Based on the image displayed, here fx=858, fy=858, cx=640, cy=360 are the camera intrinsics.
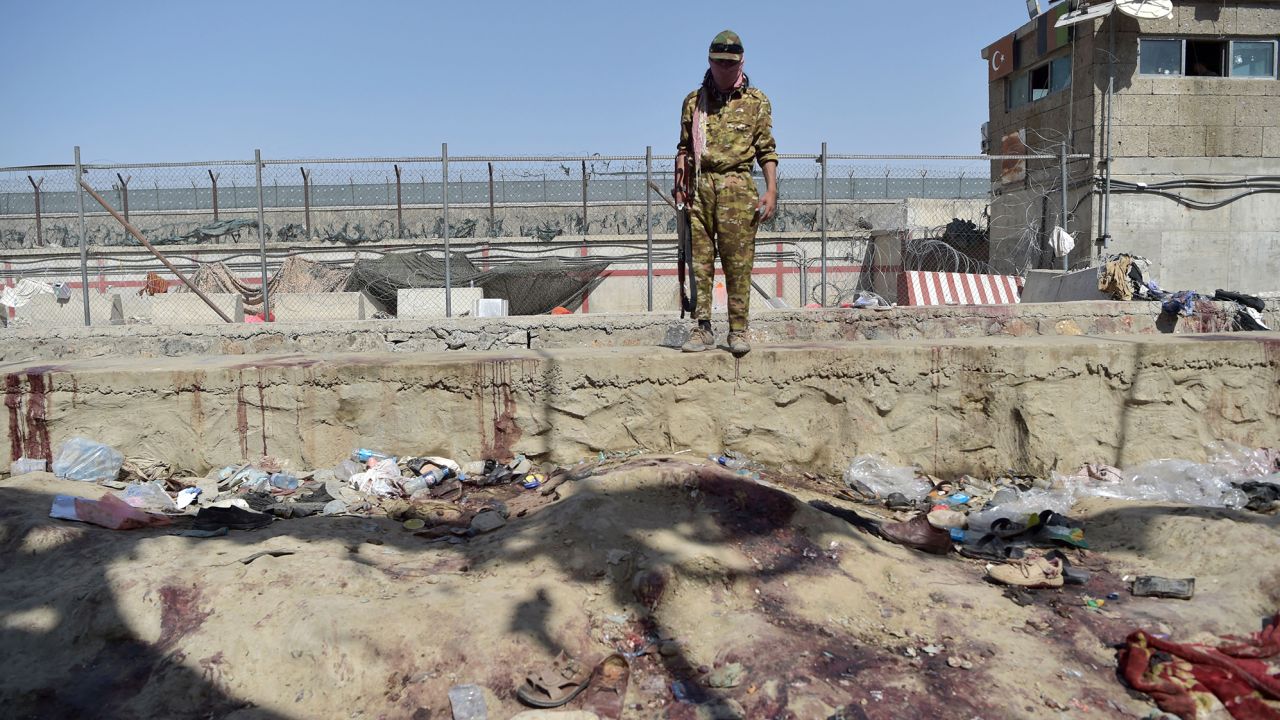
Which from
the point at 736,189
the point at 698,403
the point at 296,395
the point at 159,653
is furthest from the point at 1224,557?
the point at 296,395

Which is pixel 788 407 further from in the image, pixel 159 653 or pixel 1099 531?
pixel 159 653

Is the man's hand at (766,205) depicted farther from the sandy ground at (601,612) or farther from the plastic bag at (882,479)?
the sandy ground at (601,612)

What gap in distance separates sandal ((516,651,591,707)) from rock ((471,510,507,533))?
1212 millimetres

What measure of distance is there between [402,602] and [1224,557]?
136 inches

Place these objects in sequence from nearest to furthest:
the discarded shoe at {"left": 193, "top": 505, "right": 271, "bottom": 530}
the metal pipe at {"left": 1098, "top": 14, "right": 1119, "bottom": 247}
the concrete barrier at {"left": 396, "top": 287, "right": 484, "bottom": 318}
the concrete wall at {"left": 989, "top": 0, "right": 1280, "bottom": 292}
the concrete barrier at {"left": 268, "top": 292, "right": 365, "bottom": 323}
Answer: the discarded shoe at {"left": 193, "top": 505, "right": 271, "bottom": 530} → the concrete barrier at {"left": 396, "top": 287, "right": 484, "bottom": 318} → the concrete barrier at {"left": 268, "top": 292, "right": 365, "bottom": 323} → the metal pipe at {"left": 1098, "top": 14, "right": 1119, "bottom": 247} → the concrete wall at {"left": 989, "top": 0, "right": 1280, "bottom": 292}

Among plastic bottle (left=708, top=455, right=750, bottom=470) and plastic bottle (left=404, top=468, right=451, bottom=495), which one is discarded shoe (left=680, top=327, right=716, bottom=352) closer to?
plastic bottle (left=708, top=455, right=750, bottom=470)

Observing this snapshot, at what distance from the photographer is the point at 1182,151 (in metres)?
12.6

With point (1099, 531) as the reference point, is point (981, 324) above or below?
above

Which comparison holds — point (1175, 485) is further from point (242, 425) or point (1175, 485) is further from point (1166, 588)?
point (242, 425)

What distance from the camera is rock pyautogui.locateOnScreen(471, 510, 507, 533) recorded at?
3988 millimetres

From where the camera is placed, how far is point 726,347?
5137 mm

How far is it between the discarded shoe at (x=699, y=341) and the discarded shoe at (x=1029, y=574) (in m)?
2.08

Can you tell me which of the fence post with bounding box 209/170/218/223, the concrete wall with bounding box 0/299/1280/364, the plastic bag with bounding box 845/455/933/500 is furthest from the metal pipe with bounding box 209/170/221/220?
the plastic bag with bounding box 845/455/933/500

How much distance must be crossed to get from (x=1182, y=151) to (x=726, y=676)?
13.1m
